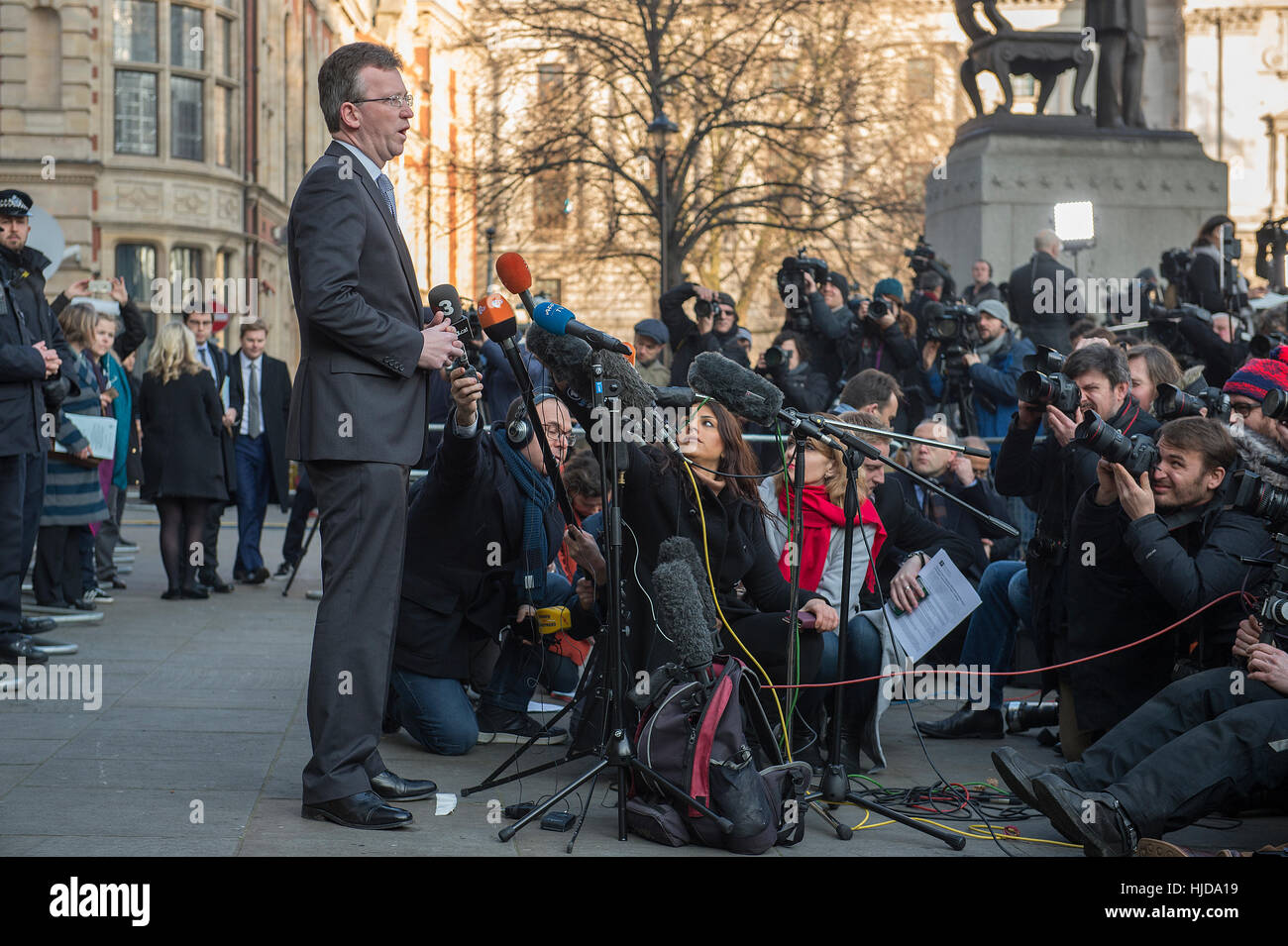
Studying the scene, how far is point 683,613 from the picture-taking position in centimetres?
503

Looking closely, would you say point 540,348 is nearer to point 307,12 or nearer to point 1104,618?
point 1104,618

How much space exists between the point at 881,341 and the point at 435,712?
5615 mm

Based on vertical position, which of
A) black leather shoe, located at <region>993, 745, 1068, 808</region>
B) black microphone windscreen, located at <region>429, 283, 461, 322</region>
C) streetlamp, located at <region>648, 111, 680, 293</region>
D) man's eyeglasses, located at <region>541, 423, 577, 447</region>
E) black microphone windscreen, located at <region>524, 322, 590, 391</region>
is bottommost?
black leather shoe, located at <region>993, 745, 1068, 808</region>

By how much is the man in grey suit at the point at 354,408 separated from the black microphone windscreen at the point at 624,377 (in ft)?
1.84

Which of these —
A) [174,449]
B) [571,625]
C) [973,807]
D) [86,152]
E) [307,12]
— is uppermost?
[307,12]

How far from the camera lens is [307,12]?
35375 mm

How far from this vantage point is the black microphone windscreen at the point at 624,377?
4.88 meters

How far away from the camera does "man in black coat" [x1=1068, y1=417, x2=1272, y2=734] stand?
552cm

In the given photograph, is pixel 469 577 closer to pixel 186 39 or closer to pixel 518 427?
pixel 518 427

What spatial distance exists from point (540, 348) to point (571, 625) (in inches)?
66.0

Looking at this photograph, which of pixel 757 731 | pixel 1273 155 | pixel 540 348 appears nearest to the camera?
pixel 540 348

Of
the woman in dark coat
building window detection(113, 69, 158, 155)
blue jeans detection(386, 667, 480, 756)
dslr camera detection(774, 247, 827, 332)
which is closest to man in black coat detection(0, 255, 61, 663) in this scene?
blue jeans detection(386, 667, 480, 756)

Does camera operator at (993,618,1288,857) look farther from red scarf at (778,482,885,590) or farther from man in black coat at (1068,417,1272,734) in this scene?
red scarf at (778,482,885,590)
